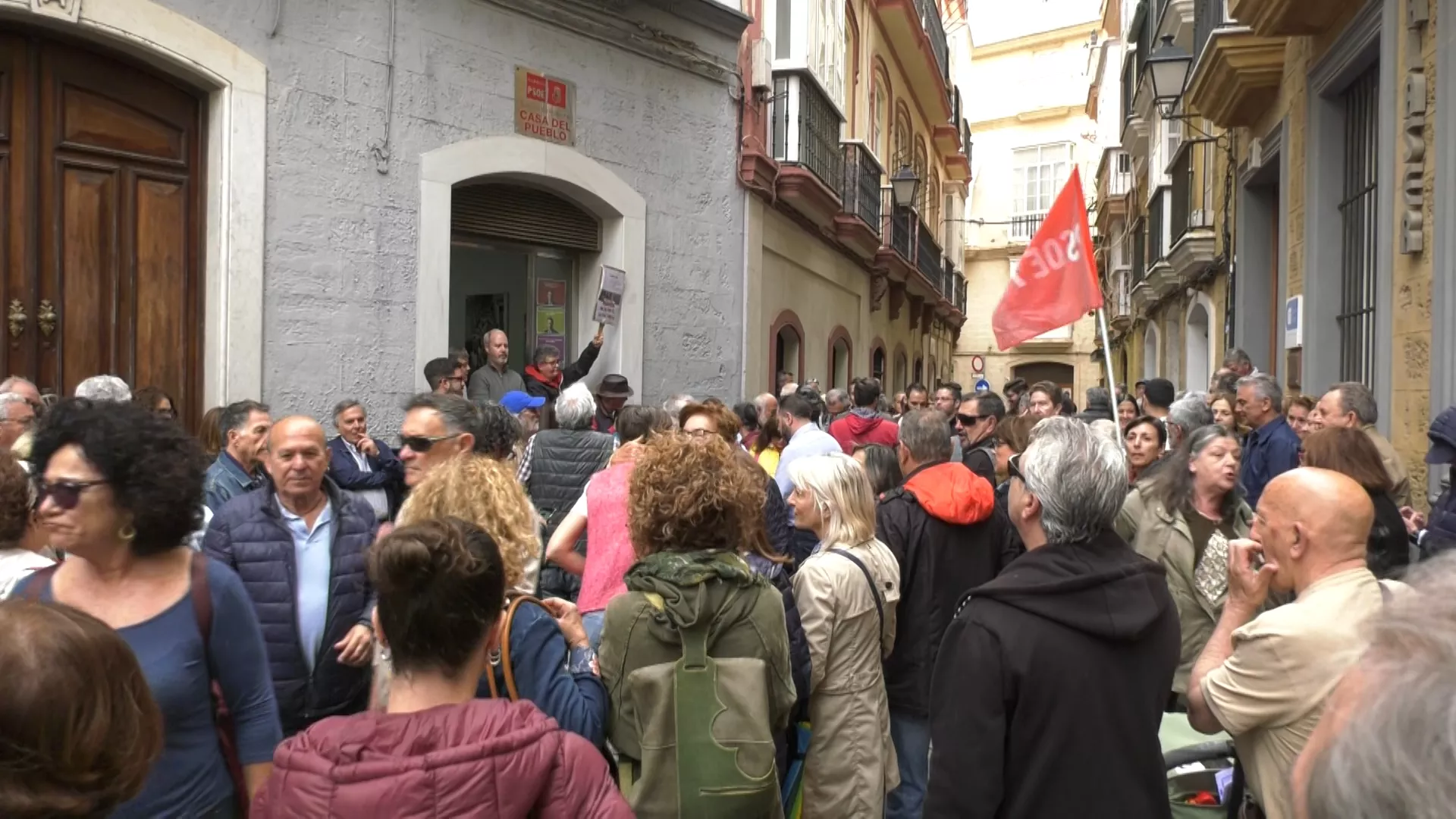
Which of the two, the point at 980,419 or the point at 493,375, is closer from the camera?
the point at 980,419

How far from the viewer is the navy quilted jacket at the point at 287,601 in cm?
330

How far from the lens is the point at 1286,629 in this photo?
251cm

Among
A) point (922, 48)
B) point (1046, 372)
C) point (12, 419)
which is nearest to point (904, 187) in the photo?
point (922, 48)

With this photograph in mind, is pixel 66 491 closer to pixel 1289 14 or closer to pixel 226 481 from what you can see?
pixel 226 481

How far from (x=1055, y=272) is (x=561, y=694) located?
19.5ft

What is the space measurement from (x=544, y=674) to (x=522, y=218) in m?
7.49

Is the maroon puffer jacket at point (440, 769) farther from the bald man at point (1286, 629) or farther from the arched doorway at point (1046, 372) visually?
the arched doorway at point (1046, 372)

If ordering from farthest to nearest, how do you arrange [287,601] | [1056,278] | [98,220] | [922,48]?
[922,48]
[1056,278]
[98,220]
[287,601]

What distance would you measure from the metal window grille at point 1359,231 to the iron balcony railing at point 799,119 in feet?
18.6

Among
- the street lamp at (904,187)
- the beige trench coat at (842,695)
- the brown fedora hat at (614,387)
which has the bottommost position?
the beige trench coat at (842,695)

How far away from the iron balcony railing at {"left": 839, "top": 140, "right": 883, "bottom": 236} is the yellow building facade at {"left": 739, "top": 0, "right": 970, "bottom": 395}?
3 cm

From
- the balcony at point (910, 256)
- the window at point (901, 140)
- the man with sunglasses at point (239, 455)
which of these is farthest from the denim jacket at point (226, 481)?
the window at point (901, 140)

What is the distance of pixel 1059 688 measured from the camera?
8.51 ft

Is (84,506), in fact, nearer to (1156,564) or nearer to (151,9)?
(1156,564)
